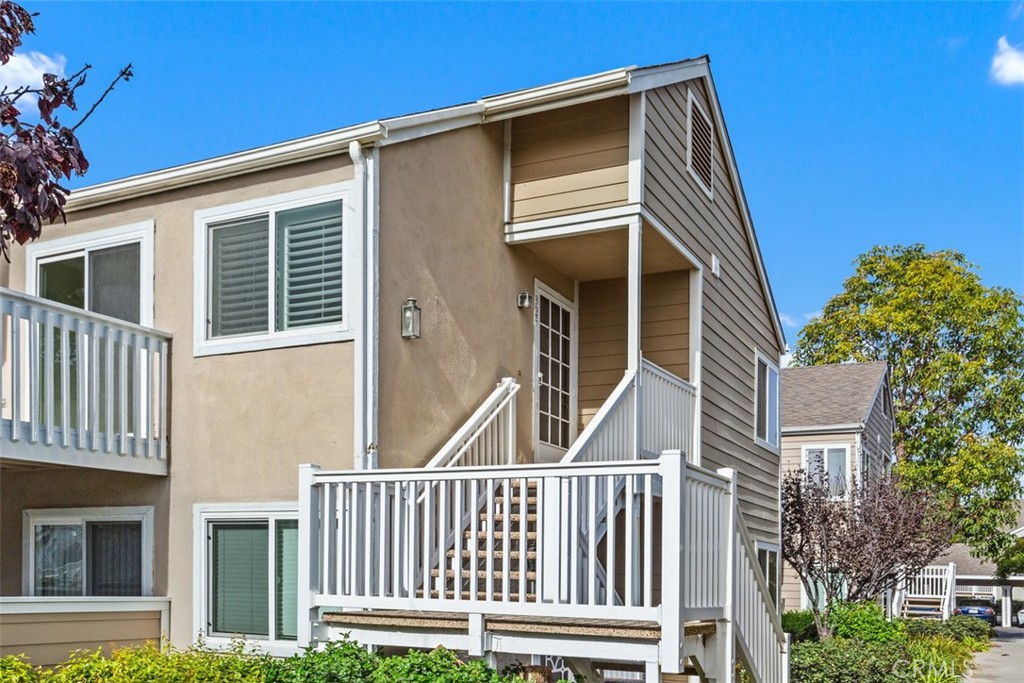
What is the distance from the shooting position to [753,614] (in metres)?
9.38

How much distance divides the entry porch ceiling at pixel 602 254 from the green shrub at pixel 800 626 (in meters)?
10.3

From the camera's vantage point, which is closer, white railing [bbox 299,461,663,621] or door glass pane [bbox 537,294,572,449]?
white railing [bbox 299,461,663,621]

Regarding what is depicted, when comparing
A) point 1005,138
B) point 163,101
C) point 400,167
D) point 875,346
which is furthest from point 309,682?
point 1005,138

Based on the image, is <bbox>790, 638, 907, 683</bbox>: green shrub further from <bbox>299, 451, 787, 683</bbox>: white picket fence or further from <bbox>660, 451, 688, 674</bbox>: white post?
<bbox>660, 451, 688, 674</bbox>: white post

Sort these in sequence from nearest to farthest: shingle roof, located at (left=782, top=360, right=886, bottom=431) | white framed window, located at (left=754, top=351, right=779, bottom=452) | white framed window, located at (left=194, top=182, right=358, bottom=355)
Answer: white framed window, located at (left=194, top=182, right=358, bottom=355) < white framed window, located at (left=754, top=351, right=779, bottom=452) < shingle roof, located at (left=782, top=360, right=886, bottom=431)

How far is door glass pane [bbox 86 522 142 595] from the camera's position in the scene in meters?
9.71

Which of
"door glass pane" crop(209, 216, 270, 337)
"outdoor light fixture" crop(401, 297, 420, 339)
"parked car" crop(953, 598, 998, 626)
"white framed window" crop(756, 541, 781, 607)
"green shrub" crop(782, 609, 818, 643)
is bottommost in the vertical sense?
"parked car" crop(953, 598, 998, 626)

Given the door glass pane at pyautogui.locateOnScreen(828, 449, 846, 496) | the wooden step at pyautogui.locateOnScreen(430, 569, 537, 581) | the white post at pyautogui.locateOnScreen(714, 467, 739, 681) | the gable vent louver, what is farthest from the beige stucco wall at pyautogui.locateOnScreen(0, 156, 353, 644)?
the door glass pane at pyautogui.locateOnScreen(828, 449, 846, 496)

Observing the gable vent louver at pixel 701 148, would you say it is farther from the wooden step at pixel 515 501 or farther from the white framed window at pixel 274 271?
the white framed window at pixel 274 271

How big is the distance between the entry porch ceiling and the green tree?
71.9 ft

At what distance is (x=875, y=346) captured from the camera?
35.9 metres

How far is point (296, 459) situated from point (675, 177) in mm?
5605

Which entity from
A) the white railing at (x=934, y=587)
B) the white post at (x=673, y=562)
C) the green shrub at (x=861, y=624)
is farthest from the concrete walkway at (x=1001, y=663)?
the white post at (x=673, y=562)

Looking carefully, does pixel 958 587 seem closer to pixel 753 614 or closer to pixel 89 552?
pixel 753 614
